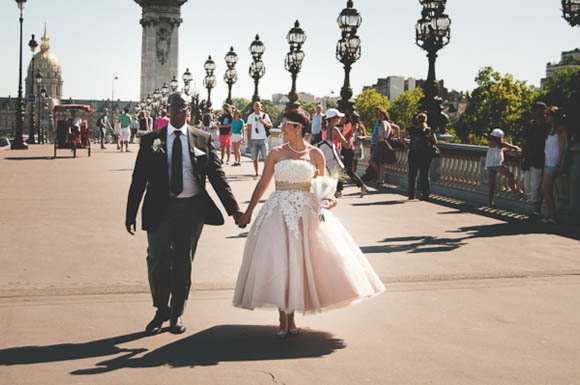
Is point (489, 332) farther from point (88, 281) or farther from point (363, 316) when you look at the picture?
point (88, 281)

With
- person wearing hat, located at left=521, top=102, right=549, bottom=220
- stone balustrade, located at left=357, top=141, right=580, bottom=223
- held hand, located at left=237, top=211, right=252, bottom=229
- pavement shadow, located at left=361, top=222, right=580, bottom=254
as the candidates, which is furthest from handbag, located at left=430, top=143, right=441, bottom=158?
held hand, located at left=237, top=211, right=252, bottom=229

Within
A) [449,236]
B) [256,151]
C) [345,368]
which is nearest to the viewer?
[345,368]

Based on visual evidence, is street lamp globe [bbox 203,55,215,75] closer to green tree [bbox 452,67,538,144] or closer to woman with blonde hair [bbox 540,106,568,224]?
woman with blonde hair [bbox 540,106,568,224]

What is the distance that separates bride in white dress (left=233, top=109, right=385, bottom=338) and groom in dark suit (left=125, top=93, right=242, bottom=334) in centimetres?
45

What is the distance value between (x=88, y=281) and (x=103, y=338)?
6.51 feet

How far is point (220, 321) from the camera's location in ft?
20.5

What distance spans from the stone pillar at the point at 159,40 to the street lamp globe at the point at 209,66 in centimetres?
6029

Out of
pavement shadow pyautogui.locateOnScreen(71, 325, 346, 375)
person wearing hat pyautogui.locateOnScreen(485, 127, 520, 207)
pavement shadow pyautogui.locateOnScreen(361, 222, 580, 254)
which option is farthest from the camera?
person wearing hat pyautogui.locateOnScreen(485, 127, 520, 207)

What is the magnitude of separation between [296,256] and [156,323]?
3.82 feet

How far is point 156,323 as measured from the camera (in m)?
5.90

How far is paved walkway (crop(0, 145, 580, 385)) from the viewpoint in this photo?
16.4 ft

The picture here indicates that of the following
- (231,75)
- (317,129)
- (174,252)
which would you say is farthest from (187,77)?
(174,252)

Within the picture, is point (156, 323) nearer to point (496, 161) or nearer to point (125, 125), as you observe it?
point (496, 161)

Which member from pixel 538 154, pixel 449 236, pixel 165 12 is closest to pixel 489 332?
pixel 449 236
